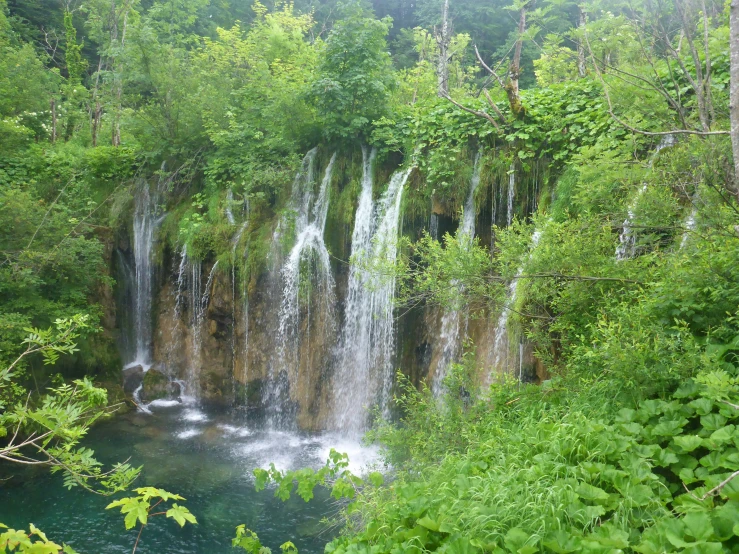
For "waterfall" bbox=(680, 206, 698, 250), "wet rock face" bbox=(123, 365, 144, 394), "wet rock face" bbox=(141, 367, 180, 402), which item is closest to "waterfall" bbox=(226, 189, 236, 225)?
"wet rock face" bbox=(141, 367, 180, 402)

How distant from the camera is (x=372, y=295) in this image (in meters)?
10.6

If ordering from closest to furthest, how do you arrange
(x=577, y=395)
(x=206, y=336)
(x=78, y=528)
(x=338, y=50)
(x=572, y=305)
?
1. (x=577, y=395)
2. (x=572, y=305)
3. (x=78, y=528)
4. (x=338, y=50)
5. (x=206, y=336)

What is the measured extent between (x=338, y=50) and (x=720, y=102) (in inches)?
326

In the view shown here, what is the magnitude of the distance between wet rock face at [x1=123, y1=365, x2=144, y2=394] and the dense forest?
0.74 ft

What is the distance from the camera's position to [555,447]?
3.54 meters

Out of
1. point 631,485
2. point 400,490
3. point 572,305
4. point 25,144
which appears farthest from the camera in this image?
point 25,144

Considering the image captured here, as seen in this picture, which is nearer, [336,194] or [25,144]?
[336,194]

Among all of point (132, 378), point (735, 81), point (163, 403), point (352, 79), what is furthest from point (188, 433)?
point (735, 81)

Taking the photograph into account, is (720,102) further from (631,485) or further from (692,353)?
(631,485)

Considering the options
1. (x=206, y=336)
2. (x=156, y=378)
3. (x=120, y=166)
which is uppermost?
(x=120, y=166)

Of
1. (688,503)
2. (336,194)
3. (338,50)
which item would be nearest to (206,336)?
(336,194)

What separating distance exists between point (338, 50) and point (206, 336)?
7.39m

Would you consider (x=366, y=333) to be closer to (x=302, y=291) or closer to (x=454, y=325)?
(x=302, y=291)

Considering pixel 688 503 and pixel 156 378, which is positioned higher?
pixel 688 503
